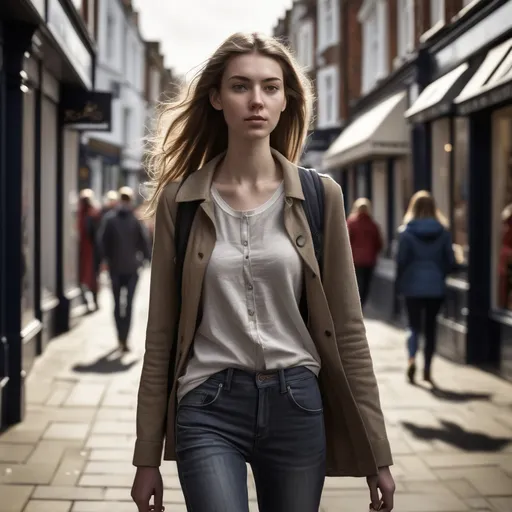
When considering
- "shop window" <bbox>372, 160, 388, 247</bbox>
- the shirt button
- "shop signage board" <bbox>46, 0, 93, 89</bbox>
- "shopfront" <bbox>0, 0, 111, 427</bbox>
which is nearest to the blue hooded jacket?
"shopfront" <bbox>0, 0, 111, 427</bbox>

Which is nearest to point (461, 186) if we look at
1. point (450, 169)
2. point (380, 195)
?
point (450, 169)

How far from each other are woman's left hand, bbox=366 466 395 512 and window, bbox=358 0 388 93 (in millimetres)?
15256

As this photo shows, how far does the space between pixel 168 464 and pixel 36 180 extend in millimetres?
4932

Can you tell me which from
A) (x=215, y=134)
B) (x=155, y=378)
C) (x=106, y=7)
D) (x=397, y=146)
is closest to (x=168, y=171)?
(x=215, y=134)

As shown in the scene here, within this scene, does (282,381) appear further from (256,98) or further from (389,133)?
(389,133)

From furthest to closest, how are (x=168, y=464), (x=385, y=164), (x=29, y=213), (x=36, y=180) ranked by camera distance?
(x=385, y=164) < (x=36, y=180) < (x=29, y=213) < (x=168, y=464)

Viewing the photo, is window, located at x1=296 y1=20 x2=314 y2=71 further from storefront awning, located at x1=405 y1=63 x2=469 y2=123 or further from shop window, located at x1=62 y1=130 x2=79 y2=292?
storefront awning, located at x1=405 y1=63 x2=469 y2=123

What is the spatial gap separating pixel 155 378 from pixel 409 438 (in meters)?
4.13

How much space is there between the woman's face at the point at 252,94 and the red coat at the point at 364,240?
34.2ft

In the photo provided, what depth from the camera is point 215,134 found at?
2.65m

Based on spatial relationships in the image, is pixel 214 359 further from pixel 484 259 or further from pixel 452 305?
pixel 452 305

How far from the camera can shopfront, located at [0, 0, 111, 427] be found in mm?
6730

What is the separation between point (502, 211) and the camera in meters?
9.68

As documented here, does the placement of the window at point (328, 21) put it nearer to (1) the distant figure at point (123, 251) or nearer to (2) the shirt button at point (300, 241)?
(1) the distant figure at point (123, 251)
